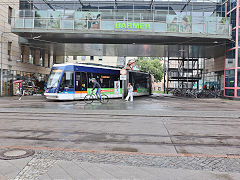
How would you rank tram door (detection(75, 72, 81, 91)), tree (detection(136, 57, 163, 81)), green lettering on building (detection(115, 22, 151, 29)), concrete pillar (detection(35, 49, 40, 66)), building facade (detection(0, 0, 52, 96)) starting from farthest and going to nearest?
tree (detection(136, 57, 163, 81)) < concrete pillar (detection(35, 49, 40, 66)) < building facade (detection(0, 0, 52, 96)) < green lettering on building (detection(115, 22, 151, 29)) < tram door (detection(75, 72, 81, 91))

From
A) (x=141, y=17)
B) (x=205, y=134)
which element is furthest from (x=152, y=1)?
(x=205, y=134)

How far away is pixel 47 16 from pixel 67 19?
2.16 m

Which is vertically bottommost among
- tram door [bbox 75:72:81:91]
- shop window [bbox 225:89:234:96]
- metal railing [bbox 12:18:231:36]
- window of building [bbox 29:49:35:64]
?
shop window [bbox 225:89:234:96]

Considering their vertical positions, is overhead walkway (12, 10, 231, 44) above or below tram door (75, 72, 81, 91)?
above

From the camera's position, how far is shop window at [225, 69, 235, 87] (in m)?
24.1

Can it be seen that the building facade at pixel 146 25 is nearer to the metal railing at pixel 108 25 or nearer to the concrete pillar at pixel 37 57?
the metal railing at pixel 108 25

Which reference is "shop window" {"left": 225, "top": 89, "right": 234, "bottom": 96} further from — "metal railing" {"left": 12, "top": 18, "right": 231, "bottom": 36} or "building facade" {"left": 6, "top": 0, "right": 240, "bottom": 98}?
"metal railing" {"left": 12, "top": 18, "right": 231, "bottom": 36}

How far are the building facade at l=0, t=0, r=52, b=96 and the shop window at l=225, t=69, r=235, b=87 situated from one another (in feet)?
79.9

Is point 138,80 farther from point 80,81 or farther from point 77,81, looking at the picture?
point 77,81

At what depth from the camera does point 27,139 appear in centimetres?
594

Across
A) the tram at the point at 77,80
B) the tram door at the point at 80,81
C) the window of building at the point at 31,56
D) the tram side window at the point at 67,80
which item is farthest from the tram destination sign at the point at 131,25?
the window of building at the point at 31,56

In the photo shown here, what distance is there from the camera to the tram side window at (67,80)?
712 inches

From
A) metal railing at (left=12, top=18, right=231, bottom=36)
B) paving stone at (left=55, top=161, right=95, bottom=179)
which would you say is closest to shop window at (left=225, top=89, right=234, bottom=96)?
metal railing at (left=12, top=18, right=231, bottom=36)

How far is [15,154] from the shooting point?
451cm
